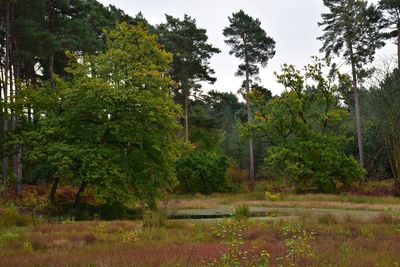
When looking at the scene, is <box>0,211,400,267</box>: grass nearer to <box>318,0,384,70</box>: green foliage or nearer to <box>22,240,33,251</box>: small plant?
<box>22,240,33,251</box>: small plant

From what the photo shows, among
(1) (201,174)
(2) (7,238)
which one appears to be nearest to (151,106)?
(2) (7,238)

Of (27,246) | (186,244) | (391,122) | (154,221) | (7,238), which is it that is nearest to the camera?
(27,246)

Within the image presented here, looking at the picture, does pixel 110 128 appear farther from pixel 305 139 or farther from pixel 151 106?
pixel 305 139

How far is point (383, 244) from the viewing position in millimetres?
9852

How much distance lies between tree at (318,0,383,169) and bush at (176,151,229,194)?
42.6 feet

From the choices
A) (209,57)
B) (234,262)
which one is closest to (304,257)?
(234,262)

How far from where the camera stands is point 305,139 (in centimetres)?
3712

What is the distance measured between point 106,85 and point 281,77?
63.9ft

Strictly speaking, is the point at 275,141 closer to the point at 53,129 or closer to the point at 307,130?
the point at 307,130

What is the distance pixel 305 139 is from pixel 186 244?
27.9m

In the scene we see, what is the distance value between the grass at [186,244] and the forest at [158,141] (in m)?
0.08

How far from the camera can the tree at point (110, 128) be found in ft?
69.4

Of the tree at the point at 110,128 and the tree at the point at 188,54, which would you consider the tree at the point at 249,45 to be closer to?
the tree at the point at 188,54

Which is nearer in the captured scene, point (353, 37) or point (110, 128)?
point (110, 128)
